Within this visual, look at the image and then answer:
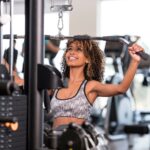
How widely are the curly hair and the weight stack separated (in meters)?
1.15

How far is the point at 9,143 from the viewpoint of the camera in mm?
953

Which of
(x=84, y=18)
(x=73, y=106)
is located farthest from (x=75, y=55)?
(x=84, y=18)

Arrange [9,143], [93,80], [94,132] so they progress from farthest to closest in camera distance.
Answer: [93,80]
[94,132]
[9,143]

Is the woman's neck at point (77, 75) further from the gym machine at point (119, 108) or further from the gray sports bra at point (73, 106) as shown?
the gym machine at point (119, 108)

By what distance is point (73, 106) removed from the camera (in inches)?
79.9

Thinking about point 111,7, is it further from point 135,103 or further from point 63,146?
point 63,146

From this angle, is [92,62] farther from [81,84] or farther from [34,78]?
[34,78]

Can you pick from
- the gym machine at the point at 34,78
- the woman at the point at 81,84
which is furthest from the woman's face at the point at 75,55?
the gym machine at the point at 34,78

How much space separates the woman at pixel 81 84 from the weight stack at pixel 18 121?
0.92m

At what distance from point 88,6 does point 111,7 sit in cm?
46

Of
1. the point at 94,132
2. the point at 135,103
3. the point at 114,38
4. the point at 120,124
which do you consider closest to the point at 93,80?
the point at 114,38

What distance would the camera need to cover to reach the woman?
2008mm

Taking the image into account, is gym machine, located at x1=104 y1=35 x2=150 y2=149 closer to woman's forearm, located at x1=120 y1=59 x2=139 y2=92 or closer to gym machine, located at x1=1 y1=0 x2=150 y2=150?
woman's forearm, located at x1=120 y1=59 x2=139 y2=92

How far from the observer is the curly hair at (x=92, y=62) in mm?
2156
